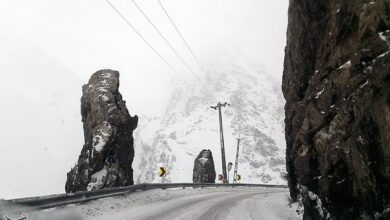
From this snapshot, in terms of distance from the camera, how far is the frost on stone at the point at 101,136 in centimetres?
2247

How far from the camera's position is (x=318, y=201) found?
1132 centimetres

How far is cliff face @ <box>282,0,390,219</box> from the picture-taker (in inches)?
341

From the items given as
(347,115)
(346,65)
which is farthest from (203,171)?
(347,115)

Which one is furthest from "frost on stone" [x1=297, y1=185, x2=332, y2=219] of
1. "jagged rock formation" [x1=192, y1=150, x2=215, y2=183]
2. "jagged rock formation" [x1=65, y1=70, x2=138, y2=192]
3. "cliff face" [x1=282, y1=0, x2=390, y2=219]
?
"jagged rock formation" [x1=192, y1=150, x2=215, y2=183]

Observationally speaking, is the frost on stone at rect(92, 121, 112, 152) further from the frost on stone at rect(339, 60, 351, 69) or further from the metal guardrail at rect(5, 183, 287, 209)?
the frost on stone at rect(339, 60, 351, 69)

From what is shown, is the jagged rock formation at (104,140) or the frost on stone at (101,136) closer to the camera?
the jagged rock formation at (104,140)

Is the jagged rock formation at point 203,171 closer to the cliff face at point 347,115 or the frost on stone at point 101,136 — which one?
the frost on stone at point 101,136

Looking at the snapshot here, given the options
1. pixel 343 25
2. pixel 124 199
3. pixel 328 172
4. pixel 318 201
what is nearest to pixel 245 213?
pixel 318 201

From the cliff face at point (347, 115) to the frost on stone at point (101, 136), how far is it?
40.8 feet

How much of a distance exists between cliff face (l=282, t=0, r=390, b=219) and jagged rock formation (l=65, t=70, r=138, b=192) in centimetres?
1235

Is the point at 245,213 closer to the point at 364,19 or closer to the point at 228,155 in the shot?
the point at 364,19

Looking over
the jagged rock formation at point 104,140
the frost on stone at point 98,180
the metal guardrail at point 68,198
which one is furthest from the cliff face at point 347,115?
the jagged rock formation at point 104,140

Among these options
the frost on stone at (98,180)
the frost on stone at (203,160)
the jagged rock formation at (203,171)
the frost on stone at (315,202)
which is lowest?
the frost on stone at (315,202)

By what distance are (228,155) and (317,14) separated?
16101 centimetres
